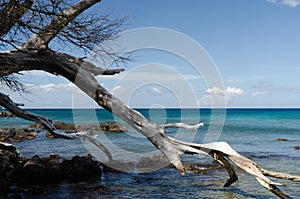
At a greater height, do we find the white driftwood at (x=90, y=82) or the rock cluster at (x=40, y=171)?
the white driftwood at (x=90, y=82)

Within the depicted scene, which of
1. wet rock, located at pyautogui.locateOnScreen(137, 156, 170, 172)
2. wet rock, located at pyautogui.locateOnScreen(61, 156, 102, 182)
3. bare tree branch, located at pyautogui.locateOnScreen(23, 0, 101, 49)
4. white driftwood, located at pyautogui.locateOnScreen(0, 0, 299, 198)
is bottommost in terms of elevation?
wet rock, located at pyautogui.locateOnScreen(137, 156, 170, 172)

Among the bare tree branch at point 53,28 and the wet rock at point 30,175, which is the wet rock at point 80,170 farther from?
the bare tree branch at point 53,28

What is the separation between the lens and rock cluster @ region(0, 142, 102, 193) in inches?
524

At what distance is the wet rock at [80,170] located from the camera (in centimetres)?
1435

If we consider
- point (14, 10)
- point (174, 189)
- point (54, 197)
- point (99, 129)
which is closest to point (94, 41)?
point (14, 10)

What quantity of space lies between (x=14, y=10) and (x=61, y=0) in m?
1.09

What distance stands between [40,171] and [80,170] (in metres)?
1.59

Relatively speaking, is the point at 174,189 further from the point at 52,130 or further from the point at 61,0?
the point at 61,0

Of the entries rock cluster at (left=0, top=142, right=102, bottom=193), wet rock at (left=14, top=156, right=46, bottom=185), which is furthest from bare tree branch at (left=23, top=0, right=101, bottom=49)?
wet rock at (left=14, top=156, right=46, bottom=185)

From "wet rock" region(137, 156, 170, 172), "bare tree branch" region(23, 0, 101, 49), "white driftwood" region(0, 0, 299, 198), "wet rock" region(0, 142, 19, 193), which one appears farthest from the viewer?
"wet rock" region(137, 156, 170, 172)

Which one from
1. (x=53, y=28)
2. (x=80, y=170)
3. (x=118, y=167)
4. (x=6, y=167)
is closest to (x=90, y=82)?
(x=53, y=28)

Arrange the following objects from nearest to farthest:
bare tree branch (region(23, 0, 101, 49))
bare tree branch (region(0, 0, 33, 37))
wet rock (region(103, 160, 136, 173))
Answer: bare tree branch (region(0, 0, 33, 37)), bare tree branch (region(23, 0, 101, 49)), wet rock (region(103, 160, 136, 173))

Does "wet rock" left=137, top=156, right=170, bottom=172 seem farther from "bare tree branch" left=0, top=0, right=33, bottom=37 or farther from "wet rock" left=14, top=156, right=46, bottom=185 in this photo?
"bare tree branch" left=0, top=0, right=33, bottom=37

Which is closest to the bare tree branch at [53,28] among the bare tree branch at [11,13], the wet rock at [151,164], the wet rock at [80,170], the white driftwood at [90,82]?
the white driftwood at [90,82]
